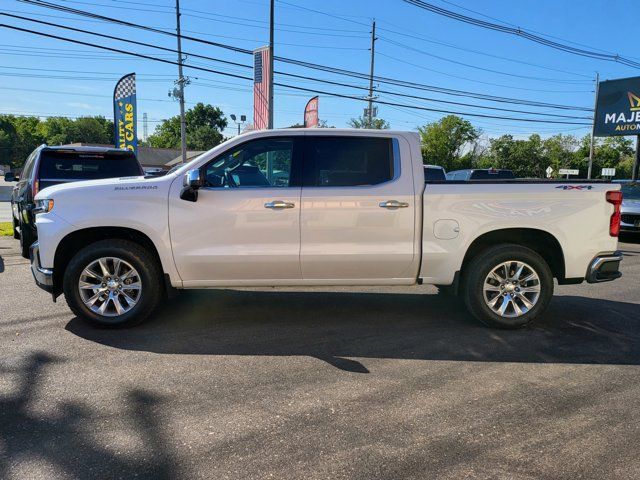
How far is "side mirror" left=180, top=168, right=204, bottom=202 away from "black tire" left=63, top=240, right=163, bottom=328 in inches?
28.2

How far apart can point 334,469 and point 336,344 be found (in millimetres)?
1982

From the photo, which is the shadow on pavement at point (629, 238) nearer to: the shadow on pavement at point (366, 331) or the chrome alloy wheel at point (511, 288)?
the shadow on pavement at point (366, 331)

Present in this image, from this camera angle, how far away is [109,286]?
16.1 ft

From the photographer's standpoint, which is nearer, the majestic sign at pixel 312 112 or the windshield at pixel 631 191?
the windshield at pixel 631 191

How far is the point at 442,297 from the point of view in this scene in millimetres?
6570

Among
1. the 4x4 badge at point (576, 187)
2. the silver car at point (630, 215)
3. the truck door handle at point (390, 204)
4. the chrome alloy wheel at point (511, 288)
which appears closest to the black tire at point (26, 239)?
the truck door handle at point (390, 204)

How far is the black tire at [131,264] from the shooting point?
15.8 feet

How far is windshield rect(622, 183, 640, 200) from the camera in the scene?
513 inches

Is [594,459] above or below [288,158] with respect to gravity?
below

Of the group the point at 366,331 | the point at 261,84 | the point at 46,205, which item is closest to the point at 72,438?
the point at 46,205

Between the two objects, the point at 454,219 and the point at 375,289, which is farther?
Answer: the point at 375,289

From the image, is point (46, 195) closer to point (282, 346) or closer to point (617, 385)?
point (282, 346)

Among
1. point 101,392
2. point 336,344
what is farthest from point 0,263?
point 336,344

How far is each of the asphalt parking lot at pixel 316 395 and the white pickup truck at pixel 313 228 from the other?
46 centimetres
